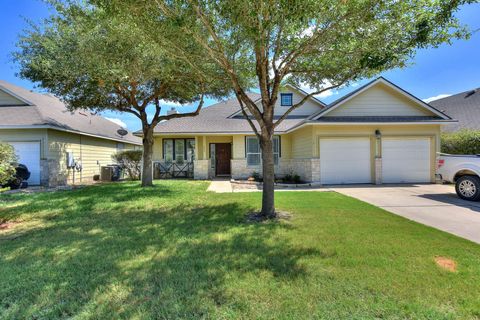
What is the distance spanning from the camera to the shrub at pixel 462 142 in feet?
42.6

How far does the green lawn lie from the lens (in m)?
A: 2.73

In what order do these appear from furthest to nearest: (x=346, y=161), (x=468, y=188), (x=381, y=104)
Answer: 1. (x=381, y=104)
2. (x=346, y=161)
3. (x=468, y=188)

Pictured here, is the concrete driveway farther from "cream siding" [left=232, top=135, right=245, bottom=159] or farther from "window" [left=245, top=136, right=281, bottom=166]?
"cream siding" [left=232, top=135, right=245, bottom=159]

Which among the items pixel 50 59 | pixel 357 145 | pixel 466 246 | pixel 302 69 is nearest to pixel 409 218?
pixel 466 246

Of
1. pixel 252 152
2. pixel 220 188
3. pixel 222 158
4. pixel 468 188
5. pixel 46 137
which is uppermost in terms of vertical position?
pixel 46 137

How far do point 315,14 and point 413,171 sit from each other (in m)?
11.2

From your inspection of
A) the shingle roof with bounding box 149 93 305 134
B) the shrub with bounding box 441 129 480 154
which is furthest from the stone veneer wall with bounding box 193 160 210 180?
the shrub with bounding box 441 129 480 154

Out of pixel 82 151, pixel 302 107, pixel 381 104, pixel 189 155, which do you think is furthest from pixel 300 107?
pixel 82 151

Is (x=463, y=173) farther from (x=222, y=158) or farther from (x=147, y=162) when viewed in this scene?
(x=222, y=158)

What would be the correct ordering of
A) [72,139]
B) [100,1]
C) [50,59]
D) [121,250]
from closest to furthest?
[121,250] → [100,1] → [50,59] → [72,139]

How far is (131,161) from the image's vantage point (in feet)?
55.4

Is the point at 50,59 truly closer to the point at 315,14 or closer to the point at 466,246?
the point at 315,14

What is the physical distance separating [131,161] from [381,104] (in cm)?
1476

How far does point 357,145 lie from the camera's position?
A: 13.1 m
